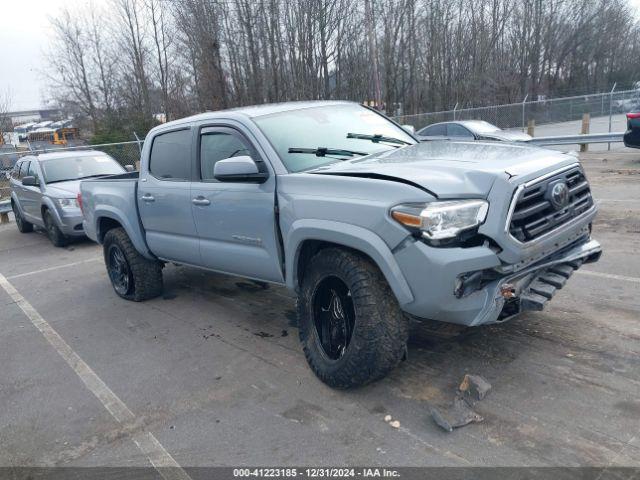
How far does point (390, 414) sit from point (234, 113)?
2.77 m

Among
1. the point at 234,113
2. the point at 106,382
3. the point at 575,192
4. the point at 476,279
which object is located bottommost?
the point at 106,382

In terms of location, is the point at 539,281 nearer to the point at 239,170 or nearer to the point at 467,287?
the point at 467,287

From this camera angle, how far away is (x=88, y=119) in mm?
40781

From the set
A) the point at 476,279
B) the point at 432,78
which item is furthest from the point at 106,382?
the point at 432,78

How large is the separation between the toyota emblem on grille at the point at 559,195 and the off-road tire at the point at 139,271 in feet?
14.2

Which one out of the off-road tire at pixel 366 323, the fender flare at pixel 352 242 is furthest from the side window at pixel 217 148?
the off-road tire at pixel 366 323

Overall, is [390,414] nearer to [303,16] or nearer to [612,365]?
[612,365]

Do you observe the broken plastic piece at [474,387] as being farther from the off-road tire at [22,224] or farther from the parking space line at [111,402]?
the off-road tire at [22,224]

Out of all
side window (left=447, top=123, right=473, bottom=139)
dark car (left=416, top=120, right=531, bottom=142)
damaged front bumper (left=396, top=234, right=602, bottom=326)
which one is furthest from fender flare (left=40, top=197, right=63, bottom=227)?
side window (left=447, top=123, right=473, bottom=139)

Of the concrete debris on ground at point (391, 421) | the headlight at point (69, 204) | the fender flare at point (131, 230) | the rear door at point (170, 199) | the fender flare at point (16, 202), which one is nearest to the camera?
the concrete debris on ground at point (391, 421)

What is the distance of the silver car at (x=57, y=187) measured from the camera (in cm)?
950

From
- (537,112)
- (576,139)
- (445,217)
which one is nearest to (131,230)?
(445,217)

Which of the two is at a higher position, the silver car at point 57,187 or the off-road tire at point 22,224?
the silver car at point 57,187

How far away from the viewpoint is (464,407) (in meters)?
3.25
